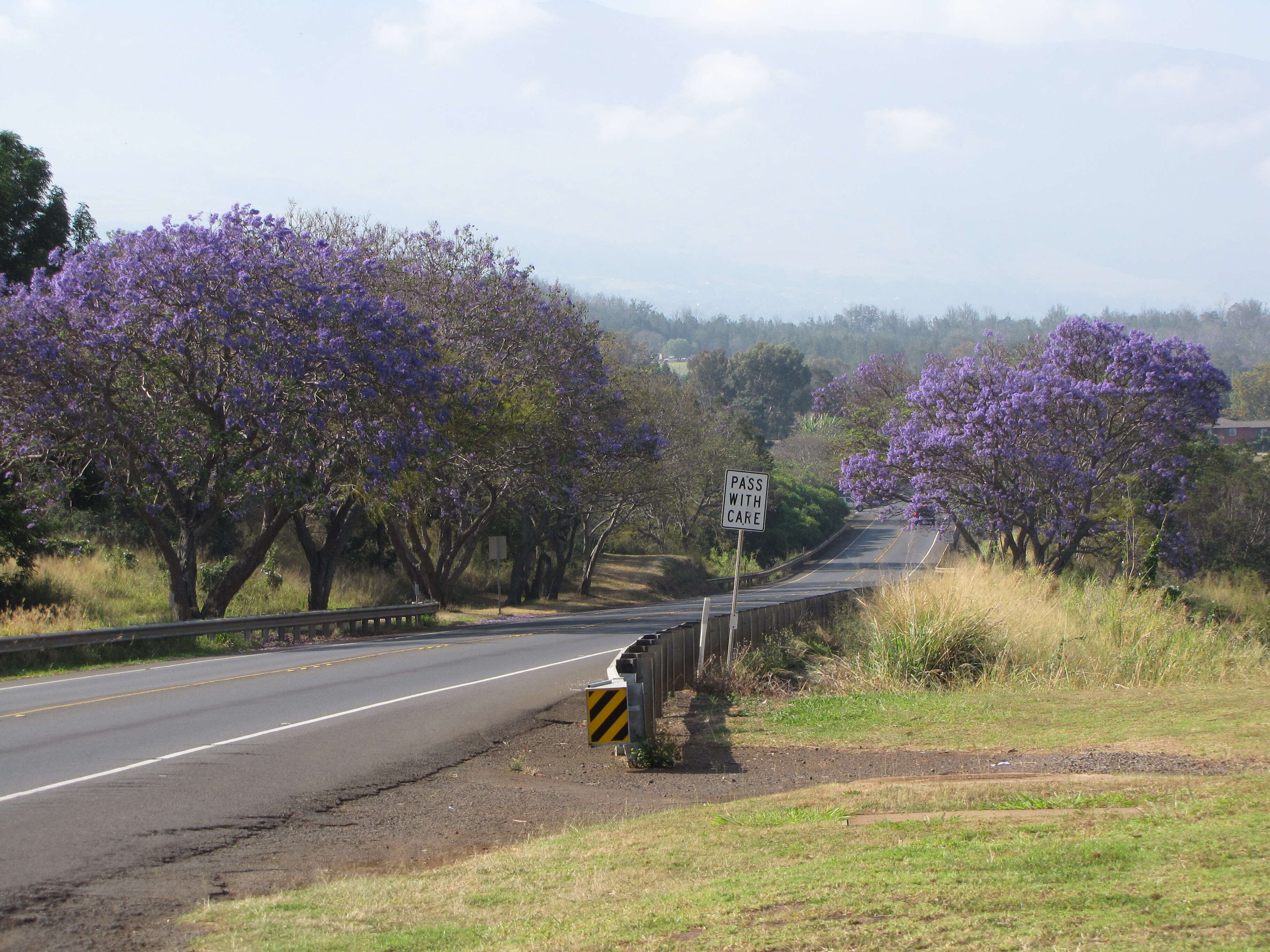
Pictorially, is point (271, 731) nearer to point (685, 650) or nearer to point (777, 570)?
point (685, 650)

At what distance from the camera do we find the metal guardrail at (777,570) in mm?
61375

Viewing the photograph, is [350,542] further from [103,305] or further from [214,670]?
[214,670]

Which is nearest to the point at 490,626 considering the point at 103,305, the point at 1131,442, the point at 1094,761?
the point at 103,305

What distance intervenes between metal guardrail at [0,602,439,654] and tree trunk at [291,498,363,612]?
2.46 meters

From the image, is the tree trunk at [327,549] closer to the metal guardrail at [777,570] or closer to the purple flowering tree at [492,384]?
the purple flowering tree at [492,384]

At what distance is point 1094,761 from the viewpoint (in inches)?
397

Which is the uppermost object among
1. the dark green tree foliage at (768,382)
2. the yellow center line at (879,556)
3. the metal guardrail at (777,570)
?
the dark green tree foliage at (768,382)

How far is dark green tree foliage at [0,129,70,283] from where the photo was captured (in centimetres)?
3569

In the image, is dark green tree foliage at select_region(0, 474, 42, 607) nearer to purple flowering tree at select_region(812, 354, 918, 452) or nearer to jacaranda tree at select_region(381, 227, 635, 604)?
jacaranda tree at select_region(381, 227, 635, 604)

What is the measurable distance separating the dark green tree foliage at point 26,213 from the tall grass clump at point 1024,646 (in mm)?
30176

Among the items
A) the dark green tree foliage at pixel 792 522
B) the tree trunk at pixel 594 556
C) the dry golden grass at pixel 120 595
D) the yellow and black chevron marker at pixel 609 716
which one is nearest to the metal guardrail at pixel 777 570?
the dark green tree foliage at pixel 792 522

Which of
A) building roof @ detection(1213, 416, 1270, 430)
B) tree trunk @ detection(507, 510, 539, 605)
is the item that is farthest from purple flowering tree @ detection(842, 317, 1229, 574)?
building roof @ detection(1213, 416, 1270, 430)

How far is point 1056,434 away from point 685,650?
2291 cm

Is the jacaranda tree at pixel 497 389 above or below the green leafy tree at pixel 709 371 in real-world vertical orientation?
below
